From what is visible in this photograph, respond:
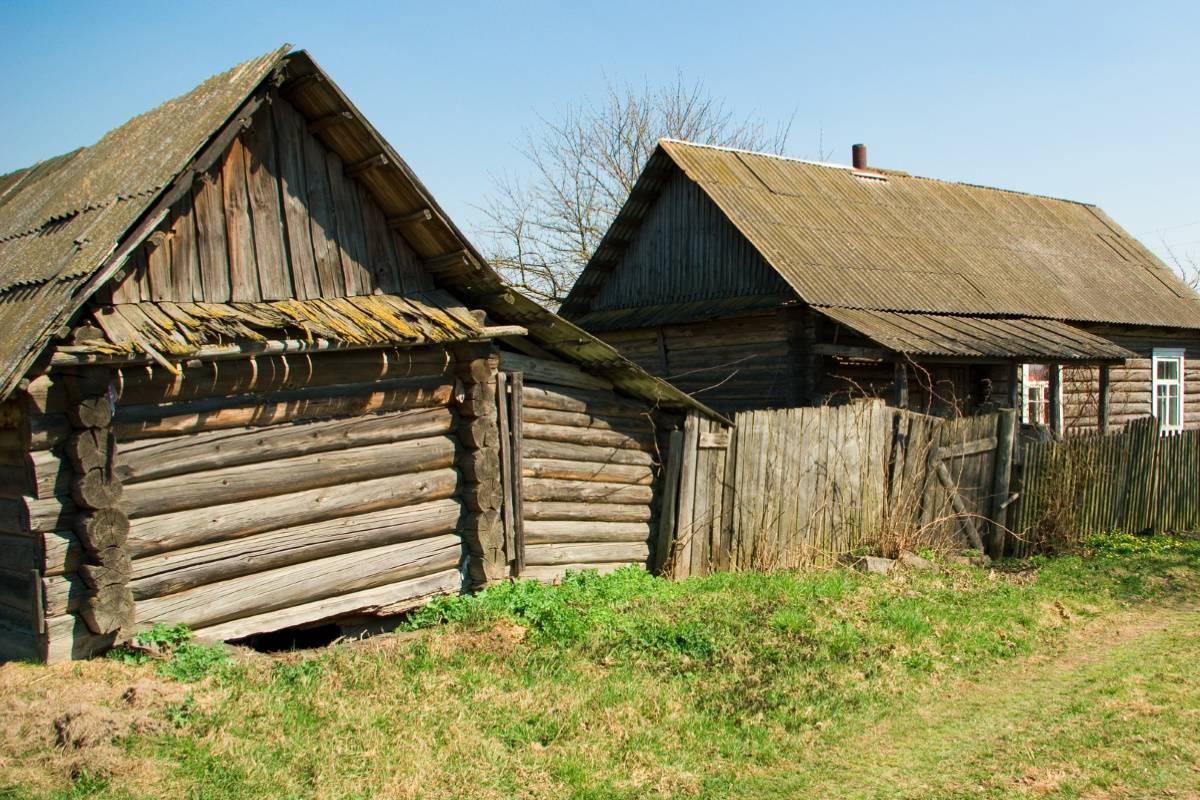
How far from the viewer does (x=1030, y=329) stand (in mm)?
18141

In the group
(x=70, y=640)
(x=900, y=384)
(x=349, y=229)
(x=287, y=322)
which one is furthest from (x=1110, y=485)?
(x=70, y=640)

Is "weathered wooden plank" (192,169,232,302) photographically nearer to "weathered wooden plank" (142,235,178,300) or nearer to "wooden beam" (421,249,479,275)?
"weathered wooden plank" (142,235,178,300)

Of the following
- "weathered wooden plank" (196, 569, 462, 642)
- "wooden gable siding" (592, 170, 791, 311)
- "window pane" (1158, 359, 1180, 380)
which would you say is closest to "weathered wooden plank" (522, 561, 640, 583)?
"weathered wooden plank" (196, 569, 462, 642)

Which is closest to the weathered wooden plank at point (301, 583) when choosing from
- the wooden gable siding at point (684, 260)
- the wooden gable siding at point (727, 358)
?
the wooden gable siding at point (727, 358)

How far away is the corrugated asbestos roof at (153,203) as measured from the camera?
22.8 ft

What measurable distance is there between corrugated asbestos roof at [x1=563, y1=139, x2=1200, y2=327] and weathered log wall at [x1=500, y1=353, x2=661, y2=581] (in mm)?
5965

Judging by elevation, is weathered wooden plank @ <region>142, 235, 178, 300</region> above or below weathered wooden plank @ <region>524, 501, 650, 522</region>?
above

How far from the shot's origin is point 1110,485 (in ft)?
44.6

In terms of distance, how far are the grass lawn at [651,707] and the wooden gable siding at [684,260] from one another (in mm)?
8314

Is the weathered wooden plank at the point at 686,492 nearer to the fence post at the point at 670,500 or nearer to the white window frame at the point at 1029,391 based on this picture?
the fence post at the point at 670,500

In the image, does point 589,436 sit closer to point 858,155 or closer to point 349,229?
point 349,229

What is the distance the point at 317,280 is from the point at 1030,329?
13.5 m

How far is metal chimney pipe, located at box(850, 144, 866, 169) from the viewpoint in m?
23.2

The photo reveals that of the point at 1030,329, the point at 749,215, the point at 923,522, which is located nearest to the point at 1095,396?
the point at 1030,329
